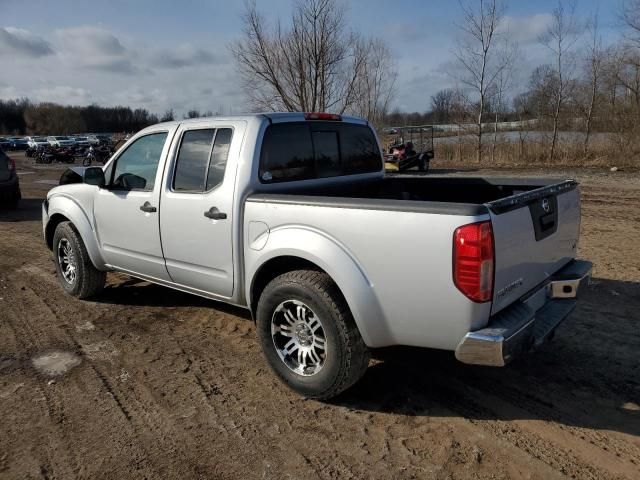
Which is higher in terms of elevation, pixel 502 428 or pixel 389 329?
pixel 389 329

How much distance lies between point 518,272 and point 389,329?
84cm

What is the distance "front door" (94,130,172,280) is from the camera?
14.7 ft

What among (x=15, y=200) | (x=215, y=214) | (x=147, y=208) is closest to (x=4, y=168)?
(x=15, y=200)

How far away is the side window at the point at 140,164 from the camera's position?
14.9 feet

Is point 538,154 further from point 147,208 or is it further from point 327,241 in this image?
point 327,241

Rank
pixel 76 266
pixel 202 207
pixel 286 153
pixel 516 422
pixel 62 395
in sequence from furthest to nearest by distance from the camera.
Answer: pixel 76 266, pixel 286 153, pixel 202 207, pixel 62 395, pixel 516 422

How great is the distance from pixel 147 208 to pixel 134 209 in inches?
9.5

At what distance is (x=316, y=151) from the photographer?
4344 millimetres

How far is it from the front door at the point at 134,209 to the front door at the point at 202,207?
17 cm

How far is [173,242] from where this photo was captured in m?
4.27

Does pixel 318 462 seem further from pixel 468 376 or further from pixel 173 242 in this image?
pixel 173 242

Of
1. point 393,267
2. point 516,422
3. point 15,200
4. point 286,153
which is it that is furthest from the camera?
point 15,200

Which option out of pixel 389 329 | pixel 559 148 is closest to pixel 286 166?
pixel 389 329

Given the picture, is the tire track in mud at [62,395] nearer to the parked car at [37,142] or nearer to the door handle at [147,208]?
the door handle at [147,208]
